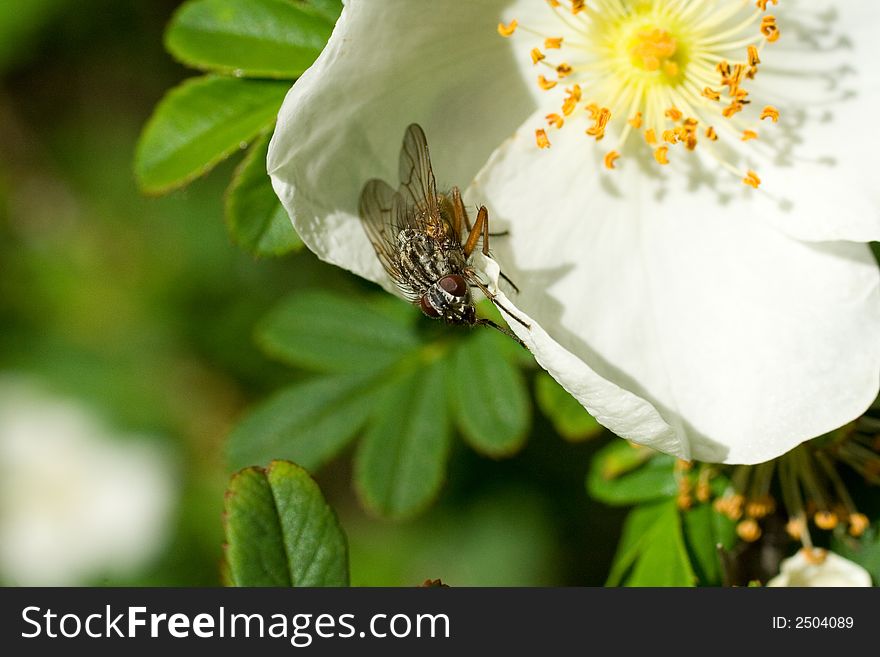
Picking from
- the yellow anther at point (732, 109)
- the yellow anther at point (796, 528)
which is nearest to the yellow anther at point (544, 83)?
the yellow anther at point (732, 109)

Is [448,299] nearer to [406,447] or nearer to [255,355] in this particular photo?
[406,447]

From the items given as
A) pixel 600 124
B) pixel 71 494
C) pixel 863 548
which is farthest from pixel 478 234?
pixel 71 494

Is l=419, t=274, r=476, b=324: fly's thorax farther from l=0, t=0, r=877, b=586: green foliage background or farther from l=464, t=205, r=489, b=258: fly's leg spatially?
l=0, t=0, r=877, b=586: green foliage background

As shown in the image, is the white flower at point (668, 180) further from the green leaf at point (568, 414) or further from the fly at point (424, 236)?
the green leaf at point (568, 414)

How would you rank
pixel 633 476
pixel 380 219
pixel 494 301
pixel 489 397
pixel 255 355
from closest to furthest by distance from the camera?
pixel 494 301
pixel 380 219
pixel 633 476
pixel 489 397
pixel 255 355

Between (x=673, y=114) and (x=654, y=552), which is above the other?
(x=673, y=114)

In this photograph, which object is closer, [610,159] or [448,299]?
[448,299]
